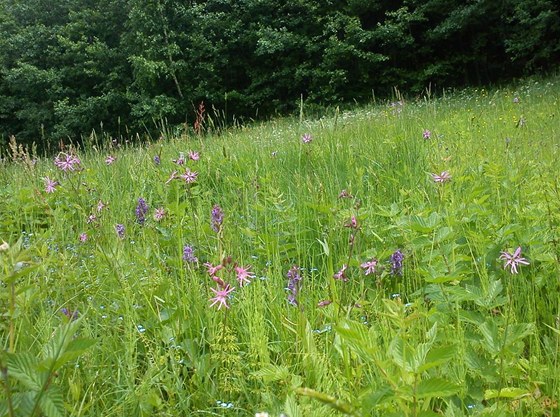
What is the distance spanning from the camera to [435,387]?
0.74m

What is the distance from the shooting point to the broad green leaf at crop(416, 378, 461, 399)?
734mm

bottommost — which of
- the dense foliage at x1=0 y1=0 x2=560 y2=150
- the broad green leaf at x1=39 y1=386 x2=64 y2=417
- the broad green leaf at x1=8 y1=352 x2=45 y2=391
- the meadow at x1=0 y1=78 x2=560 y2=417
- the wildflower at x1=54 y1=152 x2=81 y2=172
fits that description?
the meadow at x1=0 y1=78 x2=560 y2=417

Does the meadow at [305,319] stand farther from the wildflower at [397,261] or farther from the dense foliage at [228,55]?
→ the dense foliage at [228,55]

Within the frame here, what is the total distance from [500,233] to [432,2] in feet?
55.7

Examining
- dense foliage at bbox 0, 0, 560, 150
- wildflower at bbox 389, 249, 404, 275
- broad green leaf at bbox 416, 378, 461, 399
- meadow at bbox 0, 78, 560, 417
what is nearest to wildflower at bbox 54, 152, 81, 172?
meadow at bbox 0, 78, 560, 417

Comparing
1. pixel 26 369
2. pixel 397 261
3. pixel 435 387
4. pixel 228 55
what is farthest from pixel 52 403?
pixel 228 55

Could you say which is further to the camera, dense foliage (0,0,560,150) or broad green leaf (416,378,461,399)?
dense foliage (0,0,560,150)

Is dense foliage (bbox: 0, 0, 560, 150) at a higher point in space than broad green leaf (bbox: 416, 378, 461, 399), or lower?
higher

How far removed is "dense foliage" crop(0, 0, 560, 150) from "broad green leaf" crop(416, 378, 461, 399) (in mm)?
15418

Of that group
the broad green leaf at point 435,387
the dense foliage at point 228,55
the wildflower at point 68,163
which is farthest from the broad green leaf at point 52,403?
the dense foliage at point 228,55

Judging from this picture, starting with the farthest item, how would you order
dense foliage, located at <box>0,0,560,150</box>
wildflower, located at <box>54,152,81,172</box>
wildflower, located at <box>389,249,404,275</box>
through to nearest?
dense foliage, located at <box>0,0,560,150</box>
wildflower, located at <box>54,152,81,172</box>
wildflower, located at <box>389,249,404,275</box>

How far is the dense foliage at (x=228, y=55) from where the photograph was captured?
16.7 meters

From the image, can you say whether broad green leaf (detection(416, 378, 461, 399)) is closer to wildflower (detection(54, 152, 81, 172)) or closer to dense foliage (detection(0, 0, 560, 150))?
wildflower (detection(54, 152, 81, 172))

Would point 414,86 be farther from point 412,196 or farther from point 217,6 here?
point 412,196
